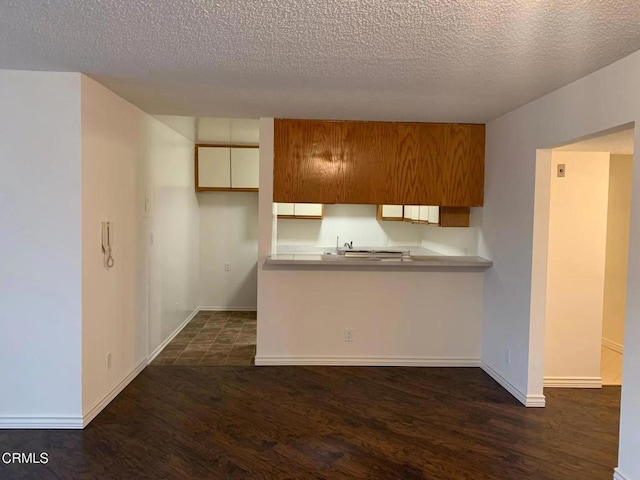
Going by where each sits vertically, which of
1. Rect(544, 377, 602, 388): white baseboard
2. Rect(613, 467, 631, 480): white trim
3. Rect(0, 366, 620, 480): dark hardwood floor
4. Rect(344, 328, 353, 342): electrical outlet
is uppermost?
Rect(344, 328, 353, 342): electrical outlet

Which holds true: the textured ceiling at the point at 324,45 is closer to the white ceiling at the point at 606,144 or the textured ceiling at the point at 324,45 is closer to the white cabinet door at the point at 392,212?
the white ceiling at the point at 606,144

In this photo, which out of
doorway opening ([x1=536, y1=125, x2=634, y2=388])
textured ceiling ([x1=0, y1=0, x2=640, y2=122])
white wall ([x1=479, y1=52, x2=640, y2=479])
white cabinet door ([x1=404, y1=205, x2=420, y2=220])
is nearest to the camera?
textured ceiling ([x1=0, y1=0, x2=640, y2=122])

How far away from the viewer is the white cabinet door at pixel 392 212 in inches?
225

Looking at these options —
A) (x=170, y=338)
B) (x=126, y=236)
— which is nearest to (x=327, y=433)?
(x=126, y=236)

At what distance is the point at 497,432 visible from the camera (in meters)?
2.86

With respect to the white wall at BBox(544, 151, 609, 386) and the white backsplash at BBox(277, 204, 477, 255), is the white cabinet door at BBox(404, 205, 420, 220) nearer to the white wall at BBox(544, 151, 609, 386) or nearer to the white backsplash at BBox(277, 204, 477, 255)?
the white backsplash at BBox(277, 204, 477, 255)

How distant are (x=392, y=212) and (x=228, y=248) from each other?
2344mm

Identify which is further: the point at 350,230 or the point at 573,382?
the point at 350,230

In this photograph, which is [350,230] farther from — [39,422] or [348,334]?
[39,422]

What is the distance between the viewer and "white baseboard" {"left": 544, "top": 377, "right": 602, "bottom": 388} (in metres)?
3.65

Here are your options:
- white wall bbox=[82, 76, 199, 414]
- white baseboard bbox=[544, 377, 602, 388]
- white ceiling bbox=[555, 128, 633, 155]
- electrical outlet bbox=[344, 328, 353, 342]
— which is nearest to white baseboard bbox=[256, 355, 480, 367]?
electrical outlet bbox=[344, 328, 353, 342]

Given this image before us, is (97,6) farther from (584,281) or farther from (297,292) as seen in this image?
(584,281)

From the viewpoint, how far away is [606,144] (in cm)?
327

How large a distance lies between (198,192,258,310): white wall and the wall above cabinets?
2287 mm
